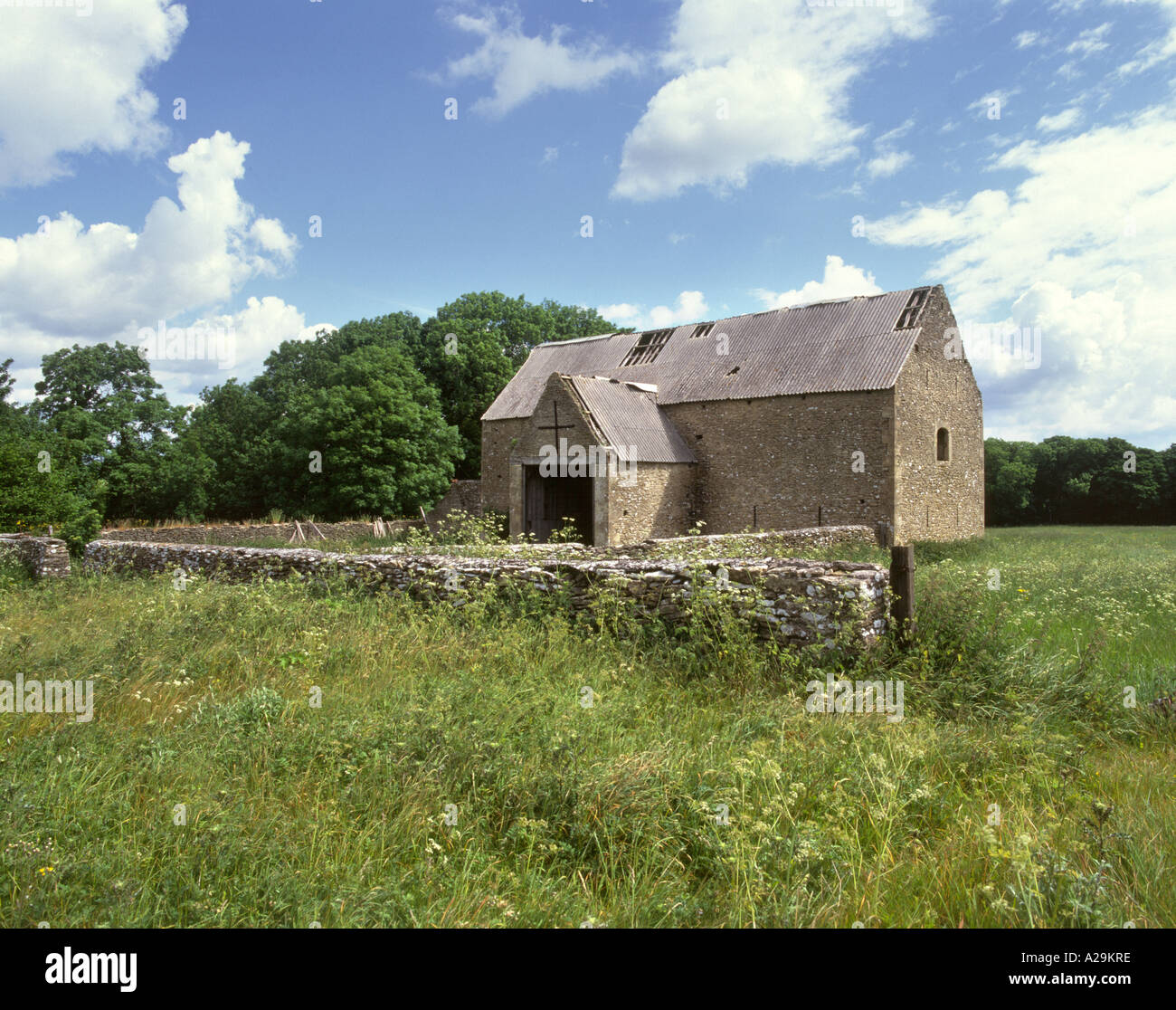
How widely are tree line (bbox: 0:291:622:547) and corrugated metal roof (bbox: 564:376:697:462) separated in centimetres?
1481

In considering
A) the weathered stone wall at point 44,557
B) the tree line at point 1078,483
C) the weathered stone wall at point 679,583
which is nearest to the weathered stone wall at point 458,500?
the weathered stone wall at point 44,557

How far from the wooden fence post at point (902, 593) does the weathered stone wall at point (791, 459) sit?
15198 mm

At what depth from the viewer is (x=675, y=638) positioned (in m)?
7.41

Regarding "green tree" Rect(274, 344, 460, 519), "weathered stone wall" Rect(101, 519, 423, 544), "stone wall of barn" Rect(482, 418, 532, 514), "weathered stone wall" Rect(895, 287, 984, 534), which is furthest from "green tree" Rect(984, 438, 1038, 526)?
"weathered stone wall" Rect(101, 519, 423, 544)

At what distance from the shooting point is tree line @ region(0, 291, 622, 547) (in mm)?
34656

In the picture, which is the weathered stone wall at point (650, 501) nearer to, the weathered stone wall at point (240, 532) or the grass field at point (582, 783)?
the weathered stone wall at point (240, 532)

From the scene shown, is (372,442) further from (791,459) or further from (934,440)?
(934,440)

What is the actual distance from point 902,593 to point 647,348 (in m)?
23.8

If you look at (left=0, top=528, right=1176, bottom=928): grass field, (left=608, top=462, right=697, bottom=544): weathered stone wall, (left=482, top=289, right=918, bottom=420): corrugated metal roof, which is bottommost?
(left=0, top=528, right=1176, bottom=928): grass field

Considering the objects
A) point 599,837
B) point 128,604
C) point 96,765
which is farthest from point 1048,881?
point 128,604

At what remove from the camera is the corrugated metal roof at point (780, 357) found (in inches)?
880

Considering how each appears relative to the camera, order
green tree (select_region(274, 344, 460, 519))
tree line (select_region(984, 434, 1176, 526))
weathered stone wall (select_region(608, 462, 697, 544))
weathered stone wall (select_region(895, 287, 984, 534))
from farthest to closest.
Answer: tree line (select_region(984, 434, 1176, 526))
green tree (select_region(274, 344, 460, 519))
weathered stone wall (select_region(895, 287, 984, 534))
weathered stone wall (select_region(608, 462, 697, 544))

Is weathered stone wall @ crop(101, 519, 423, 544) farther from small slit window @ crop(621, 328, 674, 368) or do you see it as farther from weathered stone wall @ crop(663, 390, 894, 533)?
weathered stone wall @ crop(663, 390, 894, 533)
